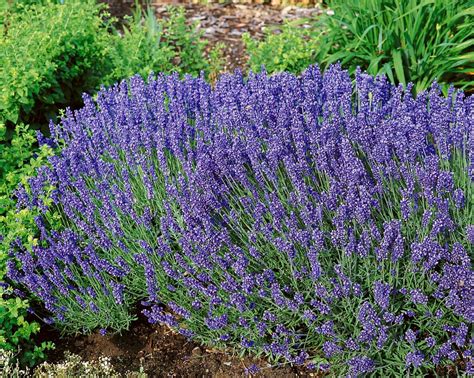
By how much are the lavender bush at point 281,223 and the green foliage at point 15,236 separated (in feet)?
0.34

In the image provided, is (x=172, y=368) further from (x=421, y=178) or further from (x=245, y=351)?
(x=421, y=178)

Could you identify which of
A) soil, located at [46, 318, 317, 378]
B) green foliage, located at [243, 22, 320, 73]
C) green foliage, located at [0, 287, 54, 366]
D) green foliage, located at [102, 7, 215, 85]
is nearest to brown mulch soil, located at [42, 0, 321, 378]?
soil, located at [46, 318, 317, 378]

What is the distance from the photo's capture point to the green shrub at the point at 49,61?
14.0 ft

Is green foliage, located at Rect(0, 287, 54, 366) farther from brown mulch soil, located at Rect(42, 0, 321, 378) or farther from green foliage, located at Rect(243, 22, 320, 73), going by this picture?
green foliage, located at Rect(243, 22, 320, 73)

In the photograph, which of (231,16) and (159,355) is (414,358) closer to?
(159,355)

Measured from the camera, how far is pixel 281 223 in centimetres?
306

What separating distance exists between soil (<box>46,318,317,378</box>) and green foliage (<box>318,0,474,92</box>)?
2555 mm

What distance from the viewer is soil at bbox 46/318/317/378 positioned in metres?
3.16

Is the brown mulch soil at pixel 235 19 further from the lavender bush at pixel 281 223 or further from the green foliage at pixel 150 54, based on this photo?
the lavender bush at pixel 281 223

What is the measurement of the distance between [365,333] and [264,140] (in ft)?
3.70

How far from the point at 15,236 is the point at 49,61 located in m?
1.54

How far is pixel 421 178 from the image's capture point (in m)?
2.79

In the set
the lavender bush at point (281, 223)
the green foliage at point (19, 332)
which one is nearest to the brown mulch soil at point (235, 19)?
the lavender bush at point (281, 223)

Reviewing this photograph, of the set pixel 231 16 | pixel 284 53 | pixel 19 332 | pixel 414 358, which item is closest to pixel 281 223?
pixel 414 358
